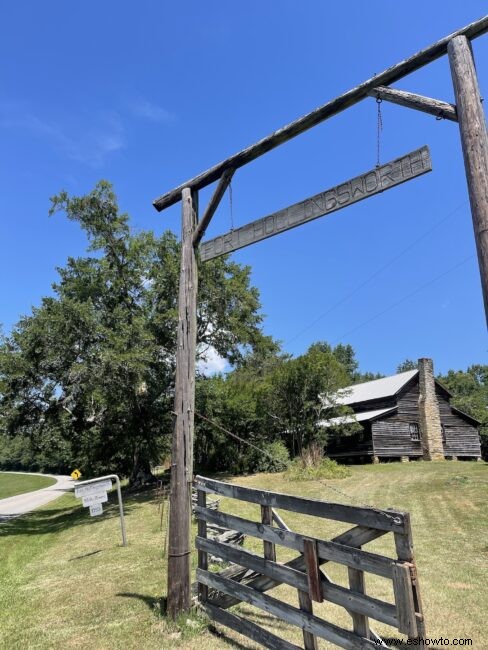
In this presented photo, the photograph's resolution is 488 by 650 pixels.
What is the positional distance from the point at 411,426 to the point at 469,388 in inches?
1815

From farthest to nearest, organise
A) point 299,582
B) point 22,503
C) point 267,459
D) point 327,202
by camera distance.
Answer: point 22,503, point 267,459, point 327,202, point 299,582

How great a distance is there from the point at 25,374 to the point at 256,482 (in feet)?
33.8

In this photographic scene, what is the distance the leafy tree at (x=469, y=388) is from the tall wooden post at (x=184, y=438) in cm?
3663

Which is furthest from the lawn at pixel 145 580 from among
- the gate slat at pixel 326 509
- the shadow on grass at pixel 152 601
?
the gate slat at pixel 326 509

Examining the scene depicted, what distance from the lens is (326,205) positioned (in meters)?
5.02

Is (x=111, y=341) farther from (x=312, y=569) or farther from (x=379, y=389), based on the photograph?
(x=379, y=389)

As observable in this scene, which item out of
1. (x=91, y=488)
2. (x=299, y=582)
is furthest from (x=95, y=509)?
(x=299, y=582)

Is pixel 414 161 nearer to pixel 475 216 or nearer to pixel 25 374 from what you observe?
pixel 475 216

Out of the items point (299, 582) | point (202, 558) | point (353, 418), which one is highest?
point (353, 418)

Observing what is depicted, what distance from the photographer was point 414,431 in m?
31.3

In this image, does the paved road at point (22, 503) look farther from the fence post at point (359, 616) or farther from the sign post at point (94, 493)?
the fence post at point (359, 616)

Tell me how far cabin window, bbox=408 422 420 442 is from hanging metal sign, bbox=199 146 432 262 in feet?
93.5

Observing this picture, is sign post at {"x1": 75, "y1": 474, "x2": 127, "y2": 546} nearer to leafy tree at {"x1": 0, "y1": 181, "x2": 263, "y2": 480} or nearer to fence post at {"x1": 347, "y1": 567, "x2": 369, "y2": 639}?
leafy tree at {"x1": 0, "y1": 181, "x2": 263, "y2": 480}

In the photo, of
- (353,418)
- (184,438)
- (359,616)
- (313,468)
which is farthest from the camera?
(353,418)
